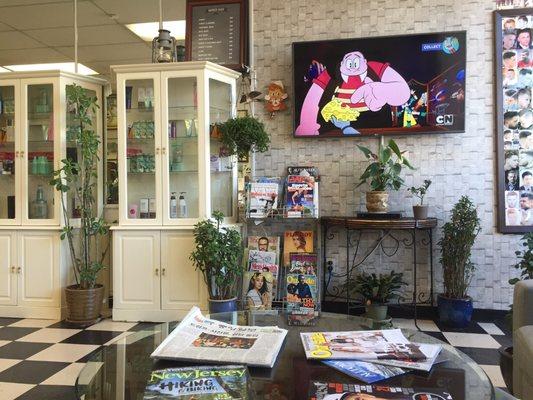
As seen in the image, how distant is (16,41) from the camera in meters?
5.96

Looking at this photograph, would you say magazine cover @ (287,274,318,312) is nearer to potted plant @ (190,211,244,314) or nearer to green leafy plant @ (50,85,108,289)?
potted plant @ (190,211,244,314)

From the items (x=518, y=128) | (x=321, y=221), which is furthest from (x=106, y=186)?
(x=518, y=128)

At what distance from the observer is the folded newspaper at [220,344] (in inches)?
51.3

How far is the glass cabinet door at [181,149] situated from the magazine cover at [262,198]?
18.1 inches

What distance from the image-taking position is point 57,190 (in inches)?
149

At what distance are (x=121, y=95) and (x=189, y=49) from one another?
0.78m

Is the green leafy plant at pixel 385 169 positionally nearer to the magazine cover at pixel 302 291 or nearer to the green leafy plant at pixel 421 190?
the green leafy plant at pixel 421 190

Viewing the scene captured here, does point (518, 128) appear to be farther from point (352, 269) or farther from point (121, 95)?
point (121, 95)

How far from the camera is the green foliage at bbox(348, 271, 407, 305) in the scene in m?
3.63

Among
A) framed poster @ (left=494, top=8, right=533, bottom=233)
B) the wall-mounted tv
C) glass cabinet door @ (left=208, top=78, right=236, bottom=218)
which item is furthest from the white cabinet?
framed poster @ (left=494, top=8, right=533, bottom=233)

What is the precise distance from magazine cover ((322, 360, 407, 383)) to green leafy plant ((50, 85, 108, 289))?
3033 millimetres

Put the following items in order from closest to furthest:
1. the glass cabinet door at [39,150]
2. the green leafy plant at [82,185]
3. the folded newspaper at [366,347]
Result: 1. the folded newspaper at [366,347]
2. the green leafy plant at [82,185]
3. the glass cabinet door at [39,150]

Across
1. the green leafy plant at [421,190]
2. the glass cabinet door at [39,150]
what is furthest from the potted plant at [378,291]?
the glass cabinet door at [39,150]

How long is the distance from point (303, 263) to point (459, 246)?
1226 millimetres
